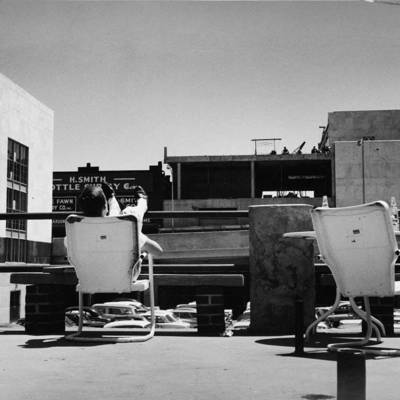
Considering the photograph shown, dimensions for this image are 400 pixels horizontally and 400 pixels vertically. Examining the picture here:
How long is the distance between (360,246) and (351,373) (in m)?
3.28

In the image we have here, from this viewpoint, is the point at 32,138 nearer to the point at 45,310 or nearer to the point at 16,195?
the point at 16,195

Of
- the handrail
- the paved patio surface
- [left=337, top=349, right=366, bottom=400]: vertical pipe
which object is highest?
the handrail

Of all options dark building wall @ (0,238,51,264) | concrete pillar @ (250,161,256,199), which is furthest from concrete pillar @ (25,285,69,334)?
concrete pillar @ (250,161,256,199)

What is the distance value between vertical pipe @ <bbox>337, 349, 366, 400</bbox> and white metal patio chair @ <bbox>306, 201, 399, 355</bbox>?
3131 millimetres

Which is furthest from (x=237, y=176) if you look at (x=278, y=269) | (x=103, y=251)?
(x=103, y=251)

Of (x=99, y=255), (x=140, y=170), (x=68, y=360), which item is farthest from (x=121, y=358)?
(x=140, y=170)

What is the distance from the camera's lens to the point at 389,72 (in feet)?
72.2

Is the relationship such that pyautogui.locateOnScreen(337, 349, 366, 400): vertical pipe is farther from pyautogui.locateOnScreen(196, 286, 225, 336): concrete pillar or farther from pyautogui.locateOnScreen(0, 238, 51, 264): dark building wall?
pyautogui.locateOnScreen(0, 238, 51, 264): dark building wall

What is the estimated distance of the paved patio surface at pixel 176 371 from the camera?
3566mm

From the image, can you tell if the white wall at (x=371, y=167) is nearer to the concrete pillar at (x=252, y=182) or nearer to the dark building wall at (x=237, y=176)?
the dark building wall at (x=237, y=176)

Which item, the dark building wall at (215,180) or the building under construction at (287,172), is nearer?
the building under construction at (287,172)

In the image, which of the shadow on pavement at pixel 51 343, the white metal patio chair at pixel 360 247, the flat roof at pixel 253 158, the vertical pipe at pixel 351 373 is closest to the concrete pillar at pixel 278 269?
the white metal patio chair at pixel 360 247

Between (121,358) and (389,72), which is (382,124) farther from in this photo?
(121,358)

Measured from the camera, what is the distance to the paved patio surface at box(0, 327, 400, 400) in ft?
11.7
